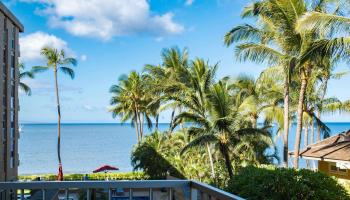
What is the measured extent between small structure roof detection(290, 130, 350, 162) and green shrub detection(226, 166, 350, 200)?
3.48 meters

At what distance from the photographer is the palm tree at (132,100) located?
3136 cm

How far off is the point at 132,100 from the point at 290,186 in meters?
24.5

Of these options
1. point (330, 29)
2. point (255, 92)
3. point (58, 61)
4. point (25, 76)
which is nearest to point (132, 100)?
point (58, 61)

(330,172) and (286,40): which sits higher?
(286,40)

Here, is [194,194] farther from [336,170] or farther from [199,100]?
[199,100]

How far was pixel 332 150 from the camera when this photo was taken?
12680 millimetres

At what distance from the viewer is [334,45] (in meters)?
11.2

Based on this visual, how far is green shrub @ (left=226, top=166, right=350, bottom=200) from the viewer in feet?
26.3

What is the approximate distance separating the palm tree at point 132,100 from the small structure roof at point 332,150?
17753 millimetres

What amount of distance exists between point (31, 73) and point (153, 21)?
9341 millimetres

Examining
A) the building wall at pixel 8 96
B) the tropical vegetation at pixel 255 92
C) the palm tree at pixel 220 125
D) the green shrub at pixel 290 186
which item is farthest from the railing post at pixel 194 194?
the palm tree at pixel 220 125

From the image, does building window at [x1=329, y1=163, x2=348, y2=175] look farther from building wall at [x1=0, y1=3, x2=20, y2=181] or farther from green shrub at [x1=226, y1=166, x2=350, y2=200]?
building wall at [x1=0, y1=3, x2=20, y2=181]

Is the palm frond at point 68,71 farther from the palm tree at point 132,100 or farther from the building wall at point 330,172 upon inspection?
the building wall at point 330,172

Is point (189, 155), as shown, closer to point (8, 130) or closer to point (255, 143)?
point (255, 143)
